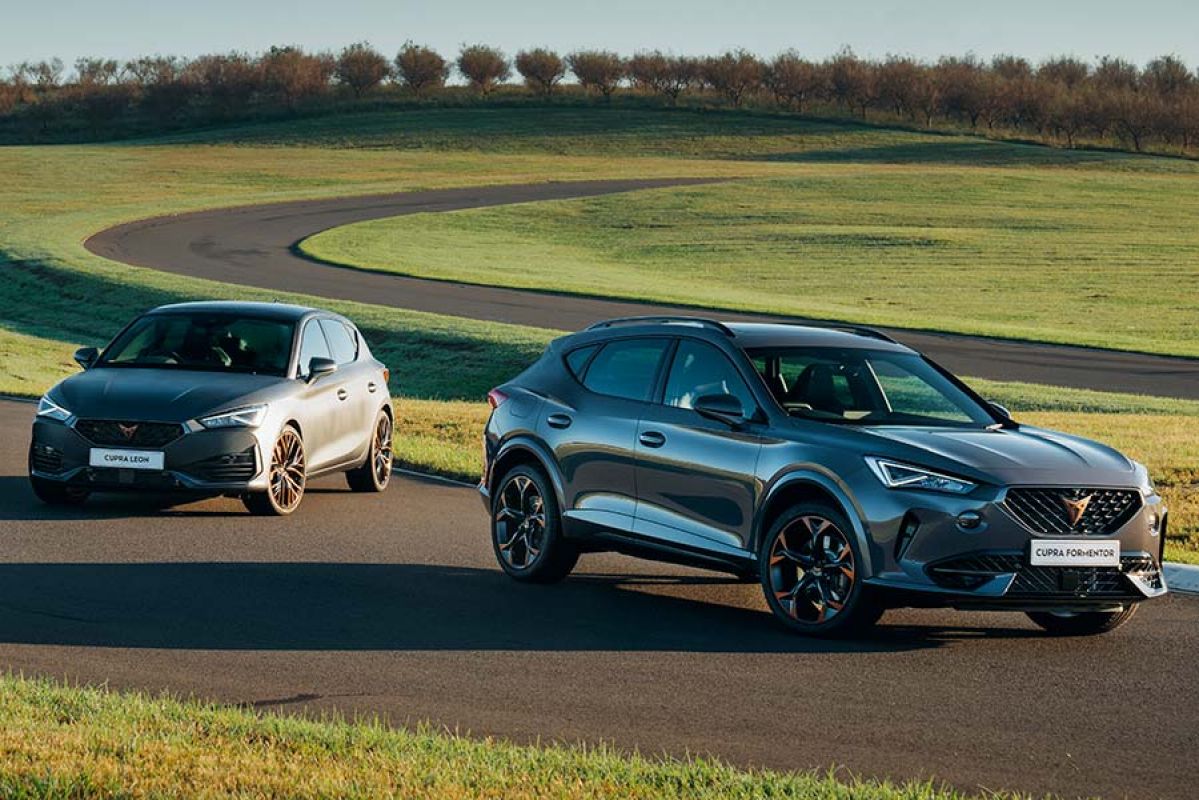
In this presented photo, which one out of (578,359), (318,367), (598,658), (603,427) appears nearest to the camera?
(598,658)

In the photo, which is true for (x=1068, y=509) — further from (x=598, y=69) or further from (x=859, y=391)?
(x=598, y=69)

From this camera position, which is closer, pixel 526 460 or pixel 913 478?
pixel 913 478

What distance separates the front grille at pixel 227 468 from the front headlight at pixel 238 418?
20 cm

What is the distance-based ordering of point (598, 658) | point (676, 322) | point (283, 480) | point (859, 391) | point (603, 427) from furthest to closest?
point (283, 480) → point (676, 322) → point (603, 427) → point (859, 391) → point (598, 658)

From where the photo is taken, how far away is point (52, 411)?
14562 mm

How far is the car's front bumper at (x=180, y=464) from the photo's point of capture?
14.2 meters

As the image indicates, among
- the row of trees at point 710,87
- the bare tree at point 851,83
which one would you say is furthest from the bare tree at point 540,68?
the bare tree at point 851,83

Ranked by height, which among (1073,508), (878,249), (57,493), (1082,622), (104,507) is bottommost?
(878,249)

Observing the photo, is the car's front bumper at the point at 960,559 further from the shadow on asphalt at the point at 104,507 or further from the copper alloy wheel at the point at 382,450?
the copper alloy wheel at the point at 382,450

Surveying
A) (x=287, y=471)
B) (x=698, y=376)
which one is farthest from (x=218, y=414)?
(x=698, y=376)

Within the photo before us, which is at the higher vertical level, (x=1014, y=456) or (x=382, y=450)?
(x=1014, y=456)

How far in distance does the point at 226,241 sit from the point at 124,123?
74.8 m

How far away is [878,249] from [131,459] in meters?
50.8

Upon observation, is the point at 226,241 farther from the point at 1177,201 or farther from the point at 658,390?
the point at 658,390
